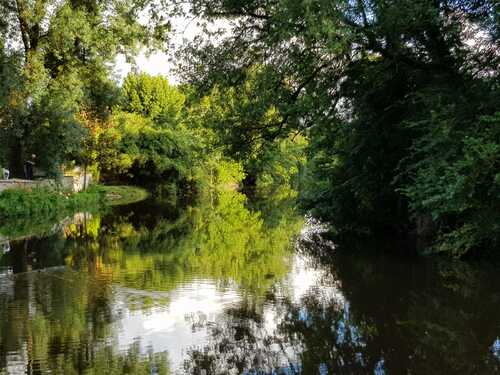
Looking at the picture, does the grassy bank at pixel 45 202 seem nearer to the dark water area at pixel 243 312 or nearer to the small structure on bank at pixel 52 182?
the small structure on bank at pixel 52 182

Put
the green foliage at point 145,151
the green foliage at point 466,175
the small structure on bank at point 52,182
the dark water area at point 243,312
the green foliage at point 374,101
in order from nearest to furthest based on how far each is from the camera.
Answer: the dark water area at point 243,312 < the green foliage at point 466,175 < the green foliage at point 374,101 < the small structure on bank at point 52,182 < the green foliage at point 145,151

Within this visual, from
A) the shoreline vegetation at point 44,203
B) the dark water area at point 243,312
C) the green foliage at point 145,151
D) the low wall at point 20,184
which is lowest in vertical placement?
the dark water area at point 243,312

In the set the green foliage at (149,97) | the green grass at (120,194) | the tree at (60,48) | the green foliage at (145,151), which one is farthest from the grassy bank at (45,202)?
the green foliage at (149,97)

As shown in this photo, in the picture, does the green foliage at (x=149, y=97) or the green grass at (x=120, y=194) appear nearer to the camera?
the green grass at (x=120, y=194)

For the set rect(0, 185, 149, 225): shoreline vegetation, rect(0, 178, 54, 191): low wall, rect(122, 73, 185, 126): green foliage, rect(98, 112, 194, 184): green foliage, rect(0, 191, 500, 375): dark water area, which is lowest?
rect(0, 191, 500, 375): dark water area

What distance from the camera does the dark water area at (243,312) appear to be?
6.29m

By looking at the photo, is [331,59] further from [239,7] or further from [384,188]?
[384,188]

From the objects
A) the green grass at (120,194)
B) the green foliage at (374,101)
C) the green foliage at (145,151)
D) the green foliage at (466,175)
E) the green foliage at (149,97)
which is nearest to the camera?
the green foliage at (466,175)

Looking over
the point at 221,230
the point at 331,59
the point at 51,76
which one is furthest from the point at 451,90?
the point at 51,76

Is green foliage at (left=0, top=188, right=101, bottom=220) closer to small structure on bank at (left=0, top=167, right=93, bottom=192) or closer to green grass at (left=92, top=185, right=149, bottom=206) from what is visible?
small structure on bank at (left=0, top=167, right=93, bottom=192)

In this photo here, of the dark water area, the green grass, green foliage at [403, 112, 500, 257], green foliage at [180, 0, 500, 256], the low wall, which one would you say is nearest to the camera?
the dark water area

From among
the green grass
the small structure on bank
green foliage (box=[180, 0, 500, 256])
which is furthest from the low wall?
green foliage (box=[180, 0, 500, 256])

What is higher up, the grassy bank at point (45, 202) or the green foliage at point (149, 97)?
the green foliage at point (149, 97)

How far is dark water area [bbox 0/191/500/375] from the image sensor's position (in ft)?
20.6
